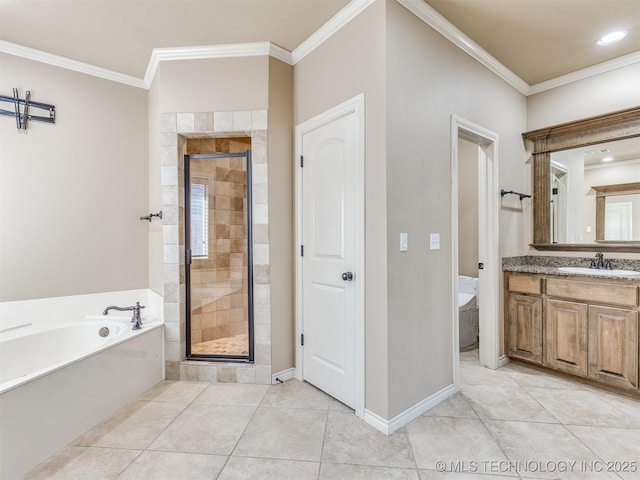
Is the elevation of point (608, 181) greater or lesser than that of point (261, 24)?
lesser

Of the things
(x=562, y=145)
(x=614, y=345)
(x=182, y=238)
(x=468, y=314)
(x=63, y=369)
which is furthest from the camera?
(x=468, y=314)

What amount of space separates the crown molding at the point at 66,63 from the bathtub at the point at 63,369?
2015 millimetres

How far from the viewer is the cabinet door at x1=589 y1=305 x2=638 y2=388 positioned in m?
2.17

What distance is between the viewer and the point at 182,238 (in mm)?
2621

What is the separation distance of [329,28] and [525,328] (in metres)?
2.95

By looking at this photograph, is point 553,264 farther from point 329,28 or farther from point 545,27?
point 329,28

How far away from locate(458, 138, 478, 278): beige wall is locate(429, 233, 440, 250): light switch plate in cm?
184

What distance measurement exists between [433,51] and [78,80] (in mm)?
3004

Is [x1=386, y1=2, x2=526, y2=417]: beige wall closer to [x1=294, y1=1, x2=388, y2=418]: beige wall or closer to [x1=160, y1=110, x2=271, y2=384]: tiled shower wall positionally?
[x1=294, y1=1, x2=388, y2=418]: beige wall

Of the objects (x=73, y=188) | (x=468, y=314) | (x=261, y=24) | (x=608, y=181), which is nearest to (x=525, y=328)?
(x=468, y=314)

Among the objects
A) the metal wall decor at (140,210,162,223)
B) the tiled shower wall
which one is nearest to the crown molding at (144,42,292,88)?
the tiled shower wall

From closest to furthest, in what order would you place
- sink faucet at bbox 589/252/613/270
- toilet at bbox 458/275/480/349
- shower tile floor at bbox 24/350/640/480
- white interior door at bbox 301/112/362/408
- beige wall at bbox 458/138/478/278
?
shower tile floor at bbox 24/350/640/480, white interior door at bbox 301/112/362/408, sink faucet at bbox 589/252/613/270, toilet at bbox 458/275/480/349, beige wall at bbox 458/138/478/278

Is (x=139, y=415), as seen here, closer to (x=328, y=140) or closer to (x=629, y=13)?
(x=328, y=140)

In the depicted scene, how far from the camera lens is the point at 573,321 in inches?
95.9
